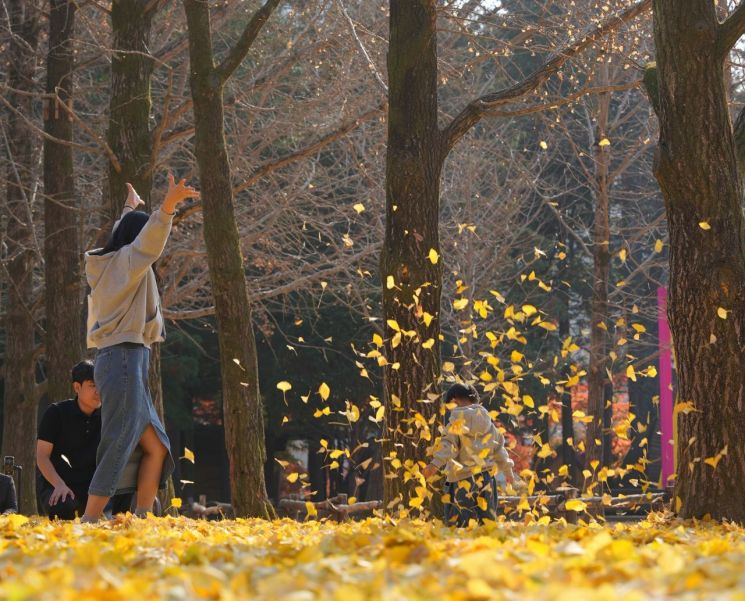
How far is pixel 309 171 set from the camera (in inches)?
736

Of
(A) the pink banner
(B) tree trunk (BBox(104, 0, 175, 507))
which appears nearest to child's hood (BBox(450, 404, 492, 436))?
(B) tree trunk (BBox(104, 0, 175, 507))

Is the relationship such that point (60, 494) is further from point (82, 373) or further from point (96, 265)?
point (96, 265)

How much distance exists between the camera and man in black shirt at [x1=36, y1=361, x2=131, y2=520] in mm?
7719

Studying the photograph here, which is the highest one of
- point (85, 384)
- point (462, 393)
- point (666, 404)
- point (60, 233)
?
point (60, 233)

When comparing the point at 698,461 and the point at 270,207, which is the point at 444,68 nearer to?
the point at 270,207

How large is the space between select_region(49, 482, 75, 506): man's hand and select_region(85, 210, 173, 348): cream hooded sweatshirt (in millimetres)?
1168

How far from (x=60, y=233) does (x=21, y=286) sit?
2796 mm

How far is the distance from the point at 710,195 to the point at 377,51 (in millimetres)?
8219

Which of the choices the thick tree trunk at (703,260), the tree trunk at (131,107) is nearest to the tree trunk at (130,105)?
the tree trunk at (131,107)

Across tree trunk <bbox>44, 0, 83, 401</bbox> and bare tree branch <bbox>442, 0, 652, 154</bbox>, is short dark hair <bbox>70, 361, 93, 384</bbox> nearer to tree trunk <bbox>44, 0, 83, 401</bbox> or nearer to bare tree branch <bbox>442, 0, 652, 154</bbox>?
bare tree branch <bbox>442, 0, 652, 154</bbox>

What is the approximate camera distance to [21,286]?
16.8 meters

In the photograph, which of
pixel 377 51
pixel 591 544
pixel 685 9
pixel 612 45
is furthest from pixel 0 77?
pixel 591 544

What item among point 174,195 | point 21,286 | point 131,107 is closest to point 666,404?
point 131,107

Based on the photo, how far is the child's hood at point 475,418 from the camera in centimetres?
916
